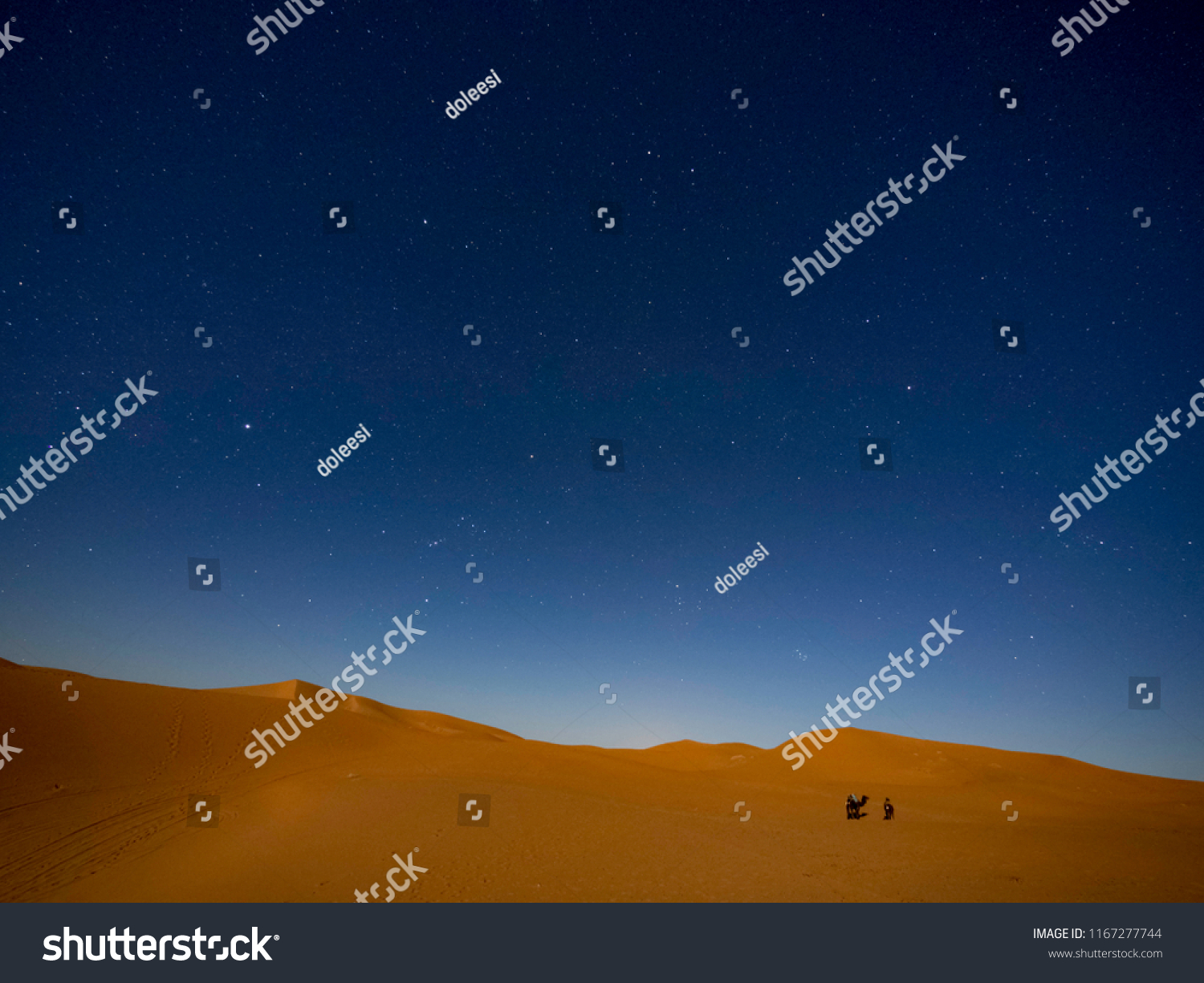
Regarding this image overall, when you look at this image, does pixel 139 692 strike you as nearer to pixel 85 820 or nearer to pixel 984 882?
pixel 85 820

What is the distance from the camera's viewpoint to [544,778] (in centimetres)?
2798

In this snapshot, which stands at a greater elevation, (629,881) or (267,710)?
(267,710)

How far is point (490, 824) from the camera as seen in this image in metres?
17.8

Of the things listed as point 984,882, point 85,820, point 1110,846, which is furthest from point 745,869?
point 85,820

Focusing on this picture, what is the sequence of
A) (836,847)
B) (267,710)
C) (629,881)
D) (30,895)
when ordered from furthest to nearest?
(267,710) → (836,847) → (629,881) → (30,895)

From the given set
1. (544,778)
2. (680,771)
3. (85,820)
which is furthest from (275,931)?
(680,771)

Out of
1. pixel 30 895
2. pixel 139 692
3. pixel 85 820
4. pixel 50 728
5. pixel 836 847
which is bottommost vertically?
pixel 836 847

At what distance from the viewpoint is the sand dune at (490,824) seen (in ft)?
41.9

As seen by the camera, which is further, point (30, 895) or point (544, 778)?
point (544, 778)

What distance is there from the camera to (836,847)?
16531mm

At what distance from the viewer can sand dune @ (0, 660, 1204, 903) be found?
503 inches

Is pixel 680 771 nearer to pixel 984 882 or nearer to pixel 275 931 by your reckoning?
pixel 984 882

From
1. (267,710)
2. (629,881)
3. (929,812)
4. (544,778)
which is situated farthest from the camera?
(267,710)

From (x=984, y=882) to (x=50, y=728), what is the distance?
A: 34240mm
